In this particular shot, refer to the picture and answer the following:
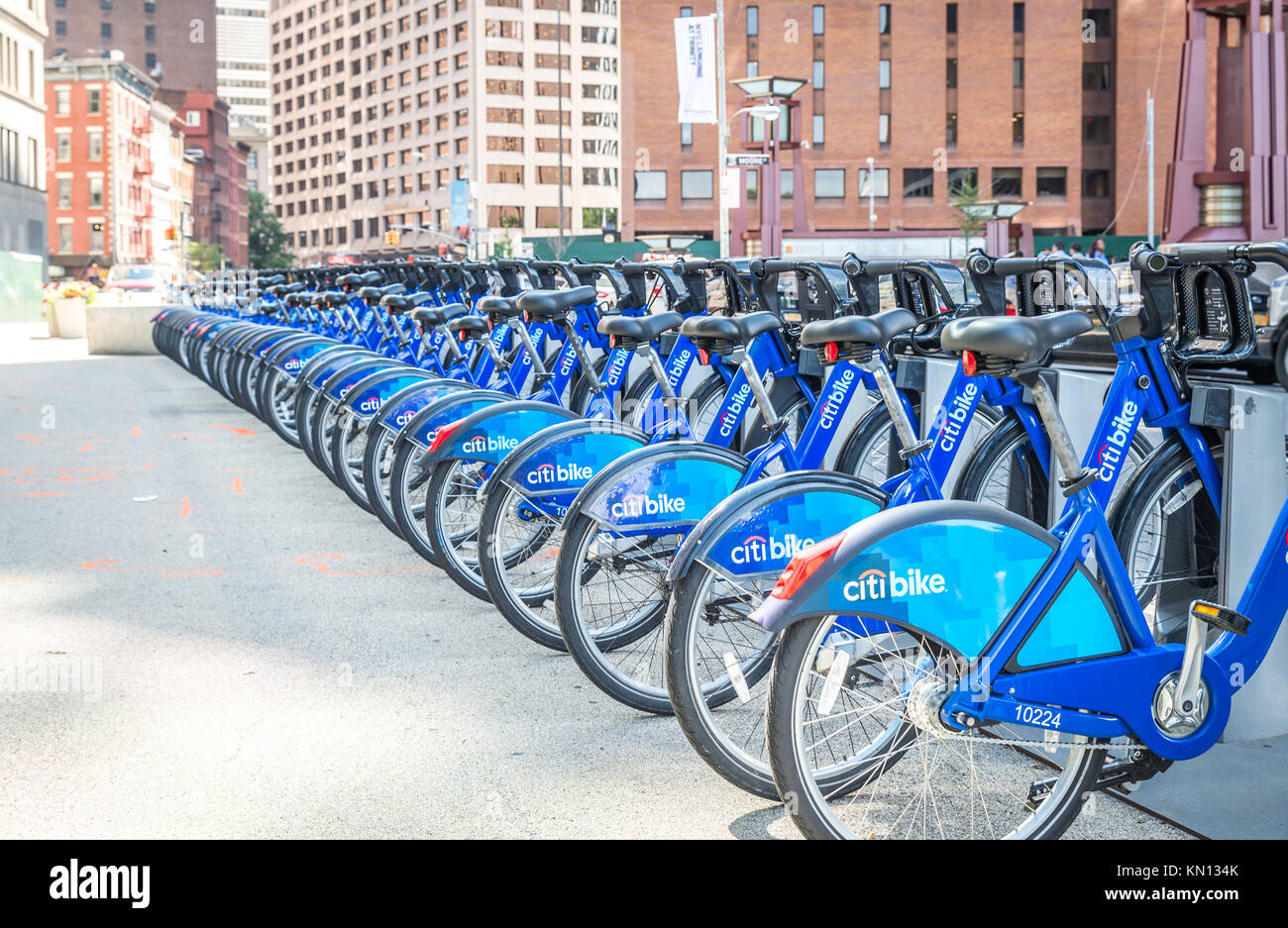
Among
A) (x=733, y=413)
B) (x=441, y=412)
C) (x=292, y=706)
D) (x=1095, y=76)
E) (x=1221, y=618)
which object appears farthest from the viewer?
(x=1095, y=76)

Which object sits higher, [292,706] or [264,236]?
[264,236]

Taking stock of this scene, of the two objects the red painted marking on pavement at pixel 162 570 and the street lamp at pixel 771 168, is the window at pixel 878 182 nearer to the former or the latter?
the street lamp at pixel 771 168

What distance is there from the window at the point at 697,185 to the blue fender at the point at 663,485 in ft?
233

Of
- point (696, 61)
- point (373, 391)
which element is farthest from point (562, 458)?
point (696, 61)

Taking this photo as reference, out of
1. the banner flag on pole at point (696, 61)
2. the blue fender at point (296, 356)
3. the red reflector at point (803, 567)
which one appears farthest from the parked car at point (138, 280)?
the red reflector at point (803, 567)

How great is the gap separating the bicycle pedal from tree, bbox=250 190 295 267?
14501cm

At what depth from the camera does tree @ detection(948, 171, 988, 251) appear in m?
63.9

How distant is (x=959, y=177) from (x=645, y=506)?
71.3 metres

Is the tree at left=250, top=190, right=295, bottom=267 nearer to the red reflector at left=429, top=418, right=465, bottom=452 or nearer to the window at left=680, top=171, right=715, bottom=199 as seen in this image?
the window at left=680, top=171, right=715, bottom=199

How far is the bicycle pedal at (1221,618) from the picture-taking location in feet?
11.2

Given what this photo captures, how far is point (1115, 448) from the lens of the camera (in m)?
3.49

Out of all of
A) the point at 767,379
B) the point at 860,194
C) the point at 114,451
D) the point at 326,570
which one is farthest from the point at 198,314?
the point at 860,194

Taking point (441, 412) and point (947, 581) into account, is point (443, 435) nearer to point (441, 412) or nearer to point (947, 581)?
point (441, 412)

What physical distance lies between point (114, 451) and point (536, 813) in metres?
9.28
